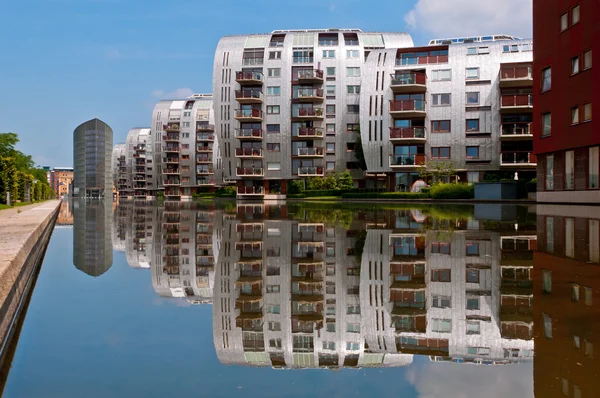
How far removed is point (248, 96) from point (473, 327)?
238 ft

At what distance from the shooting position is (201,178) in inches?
4938

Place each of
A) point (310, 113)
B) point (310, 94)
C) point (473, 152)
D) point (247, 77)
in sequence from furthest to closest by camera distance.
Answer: point (310, 113)
point (310, 94)
point (247, 77)
point (473, 152)

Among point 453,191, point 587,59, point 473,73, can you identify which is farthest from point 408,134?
point 587,59

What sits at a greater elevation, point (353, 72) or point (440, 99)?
point (353, 72)

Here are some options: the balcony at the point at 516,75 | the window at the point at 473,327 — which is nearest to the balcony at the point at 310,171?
the balcony at the point at 516,75

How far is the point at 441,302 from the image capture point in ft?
20.8

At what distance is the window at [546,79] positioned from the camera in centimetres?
3812

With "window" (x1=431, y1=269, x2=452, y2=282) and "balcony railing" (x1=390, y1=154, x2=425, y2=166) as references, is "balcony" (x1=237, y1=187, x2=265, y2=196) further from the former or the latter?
"window" (x1=431, y1=269, x2=452, y2=282)

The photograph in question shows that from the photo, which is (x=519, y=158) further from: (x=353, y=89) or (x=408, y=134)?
(x=353, y=89)

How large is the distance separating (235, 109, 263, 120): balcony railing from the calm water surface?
220ft

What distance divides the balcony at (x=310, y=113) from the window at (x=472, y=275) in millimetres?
68961

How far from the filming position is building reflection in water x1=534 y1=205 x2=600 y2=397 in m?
3.64

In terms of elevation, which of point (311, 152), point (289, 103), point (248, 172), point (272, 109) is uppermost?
point (289, 103)

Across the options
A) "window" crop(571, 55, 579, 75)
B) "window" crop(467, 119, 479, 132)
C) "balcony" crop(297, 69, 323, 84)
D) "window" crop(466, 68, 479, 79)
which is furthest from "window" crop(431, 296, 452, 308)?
"balcony" crop(297, 69, 323, 84)
